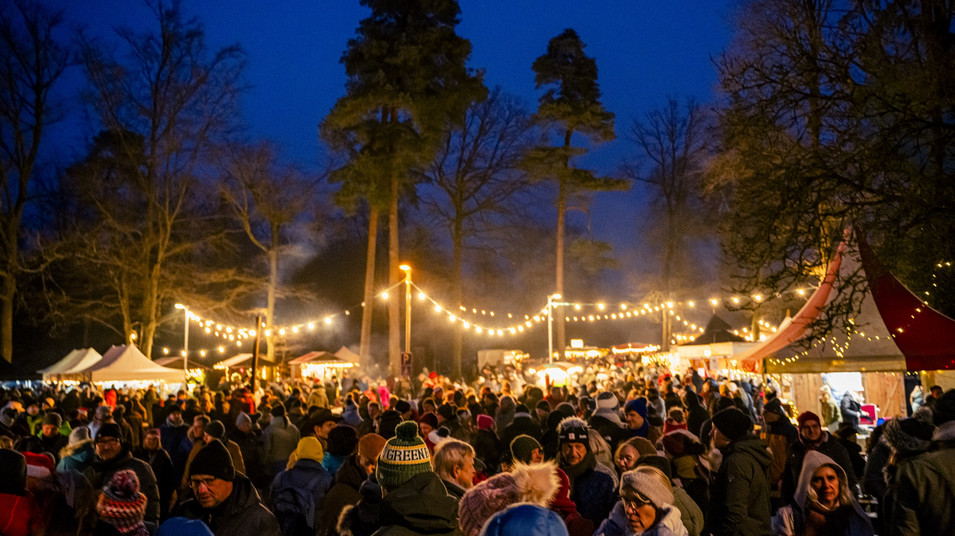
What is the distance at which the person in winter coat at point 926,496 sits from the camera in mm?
4027

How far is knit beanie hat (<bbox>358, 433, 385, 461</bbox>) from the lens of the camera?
5008 millimetres

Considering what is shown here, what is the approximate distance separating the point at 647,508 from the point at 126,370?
2029 cm

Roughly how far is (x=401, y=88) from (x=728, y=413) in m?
25.1

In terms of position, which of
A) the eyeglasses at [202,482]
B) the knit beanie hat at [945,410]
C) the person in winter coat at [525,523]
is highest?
the knit beanie hat at [945,410]

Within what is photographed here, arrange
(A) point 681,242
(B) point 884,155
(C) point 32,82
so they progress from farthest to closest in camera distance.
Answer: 1. (A) point 681,242
2. (C) point 32,82
3. (B) point 884,155

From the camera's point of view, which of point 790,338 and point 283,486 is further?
point 790,338

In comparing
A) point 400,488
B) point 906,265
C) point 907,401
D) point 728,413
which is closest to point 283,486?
point 400,488

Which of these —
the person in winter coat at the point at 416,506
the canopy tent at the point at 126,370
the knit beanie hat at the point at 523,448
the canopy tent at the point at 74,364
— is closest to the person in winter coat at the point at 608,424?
the knit beanie hat at the point at 523,448

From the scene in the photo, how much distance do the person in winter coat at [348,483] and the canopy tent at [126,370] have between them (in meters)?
17.9

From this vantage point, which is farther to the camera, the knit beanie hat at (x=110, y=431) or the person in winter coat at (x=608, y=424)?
the person in winter coat at (x=608, y=424)

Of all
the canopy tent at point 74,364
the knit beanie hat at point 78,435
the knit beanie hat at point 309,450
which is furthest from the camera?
the canopy tent at point 74,364

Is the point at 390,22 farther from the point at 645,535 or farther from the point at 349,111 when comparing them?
the point at 645,535

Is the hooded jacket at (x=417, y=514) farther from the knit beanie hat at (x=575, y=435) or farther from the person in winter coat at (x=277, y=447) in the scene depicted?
the person in winter coat at (x=277, y=447)

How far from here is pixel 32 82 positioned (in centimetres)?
2816
